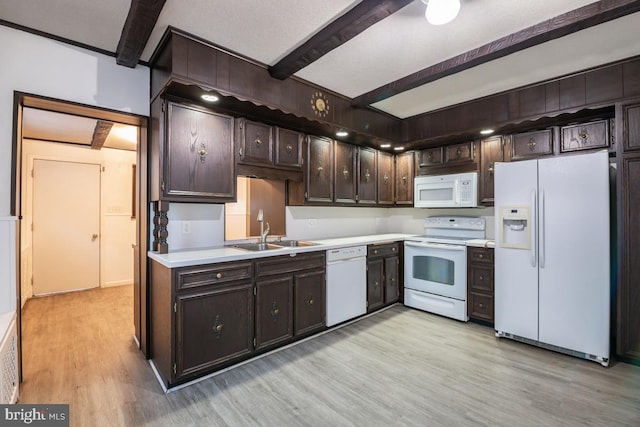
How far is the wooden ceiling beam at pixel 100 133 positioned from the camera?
377 cm

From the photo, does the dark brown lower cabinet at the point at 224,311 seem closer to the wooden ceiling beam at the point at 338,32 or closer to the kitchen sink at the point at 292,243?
the kitchen sink at the point at 292,243

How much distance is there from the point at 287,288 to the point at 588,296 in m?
2.60

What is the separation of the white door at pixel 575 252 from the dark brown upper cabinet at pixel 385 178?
6.36ft

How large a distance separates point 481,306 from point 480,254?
1.89 feet

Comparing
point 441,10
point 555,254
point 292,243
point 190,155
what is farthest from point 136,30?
point 555,254

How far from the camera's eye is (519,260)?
292 cm

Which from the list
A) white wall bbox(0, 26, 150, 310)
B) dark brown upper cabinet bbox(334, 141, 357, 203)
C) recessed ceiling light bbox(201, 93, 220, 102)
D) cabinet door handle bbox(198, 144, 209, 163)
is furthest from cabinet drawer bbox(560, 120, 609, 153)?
white wall bbox(0, 26, 150, 310)

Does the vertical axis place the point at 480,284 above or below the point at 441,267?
below

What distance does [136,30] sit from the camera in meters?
2.04

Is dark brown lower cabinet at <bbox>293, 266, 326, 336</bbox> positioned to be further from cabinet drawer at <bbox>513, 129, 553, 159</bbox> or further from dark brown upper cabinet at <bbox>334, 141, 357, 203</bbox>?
cabinet drawer at <bbox>513, 129, 553, 159</bbox>

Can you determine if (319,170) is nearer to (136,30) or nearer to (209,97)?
(209,97)

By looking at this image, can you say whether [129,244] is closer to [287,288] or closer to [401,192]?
[287,288]

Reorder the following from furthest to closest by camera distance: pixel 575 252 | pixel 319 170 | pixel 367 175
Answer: pixel 367 175 < pixel 319 170 < pixel 575 252

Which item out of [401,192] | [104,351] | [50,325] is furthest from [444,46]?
[50,325]
